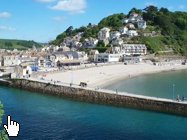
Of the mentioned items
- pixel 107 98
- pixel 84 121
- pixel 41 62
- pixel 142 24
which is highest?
pixel 142 24

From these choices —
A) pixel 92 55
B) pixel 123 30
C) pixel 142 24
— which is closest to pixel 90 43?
pixel 123 30

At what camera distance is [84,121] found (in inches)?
856

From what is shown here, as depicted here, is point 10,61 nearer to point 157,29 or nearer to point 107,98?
point 107,98

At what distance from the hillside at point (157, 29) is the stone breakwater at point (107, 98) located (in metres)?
40.5

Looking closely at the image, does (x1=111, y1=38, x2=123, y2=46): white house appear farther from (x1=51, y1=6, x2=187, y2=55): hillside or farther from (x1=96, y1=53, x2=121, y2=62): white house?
(x1=96, y1=53, x2=121, y2=62): white house

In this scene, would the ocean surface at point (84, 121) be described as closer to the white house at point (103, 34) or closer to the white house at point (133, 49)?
the white house at point (133, 49)

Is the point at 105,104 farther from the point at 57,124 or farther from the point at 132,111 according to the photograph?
the point at 57,124

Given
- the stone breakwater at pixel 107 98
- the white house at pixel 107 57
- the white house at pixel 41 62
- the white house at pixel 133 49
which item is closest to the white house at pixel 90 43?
the white house at pixel 133 49

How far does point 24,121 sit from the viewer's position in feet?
71.6

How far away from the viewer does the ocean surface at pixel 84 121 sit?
18.7 m

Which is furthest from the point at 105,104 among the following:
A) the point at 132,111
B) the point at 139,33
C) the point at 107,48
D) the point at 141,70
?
the point at 139,33

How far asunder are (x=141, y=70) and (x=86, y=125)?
124ft

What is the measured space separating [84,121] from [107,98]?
7611mm

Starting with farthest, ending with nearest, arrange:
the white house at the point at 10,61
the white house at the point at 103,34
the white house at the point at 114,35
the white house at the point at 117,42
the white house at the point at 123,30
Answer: the white house at the point at 123,30 → the white house at the point at 103,34 → the white house at the point at 114,35 → the white house at the point at 117,42 → the white house at the point at 10,61
